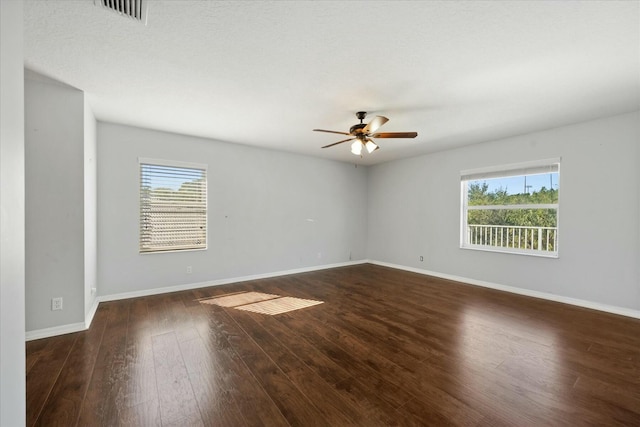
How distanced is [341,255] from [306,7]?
17.2 feet

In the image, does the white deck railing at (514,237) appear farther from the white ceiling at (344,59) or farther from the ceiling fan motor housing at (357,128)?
the ceiling fan motor housing at (357,128)

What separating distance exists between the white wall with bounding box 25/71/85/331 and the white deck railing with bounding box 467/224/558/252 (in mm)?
5866

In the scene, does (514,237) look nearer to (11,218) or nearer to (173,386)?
(173,386)

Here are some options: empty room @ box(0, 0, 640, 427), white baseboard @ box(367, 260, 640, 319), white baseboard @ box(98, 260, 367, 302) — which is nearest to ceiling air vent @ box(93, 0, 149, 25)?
empty room @ box(0, 0, 640, 427)

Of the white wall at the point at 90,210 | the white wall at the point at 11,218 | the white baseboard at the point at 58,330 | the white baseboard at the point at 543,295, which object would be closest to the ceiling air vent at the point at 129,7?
the white wall at the point at 11,218

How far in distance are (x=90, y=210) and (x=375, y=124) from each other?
3.59 m

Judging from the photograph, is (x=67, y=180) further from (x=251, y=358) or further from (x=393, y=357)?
(x=393, y=357)

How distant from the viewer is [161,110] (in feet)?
10.6

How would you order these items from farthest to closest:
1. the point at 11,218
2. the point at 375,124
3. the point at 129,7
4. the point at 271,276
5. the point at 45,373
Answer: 1. the point at 271,276
2. the point at 375,124
3. the point at 45,373
4. the point at 129,7
5. the point at 11,218

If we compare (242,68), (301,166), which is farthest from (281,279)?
(242,68)

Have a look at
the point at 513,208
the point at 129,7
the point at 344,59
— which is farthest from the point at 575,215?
the point at 129,7

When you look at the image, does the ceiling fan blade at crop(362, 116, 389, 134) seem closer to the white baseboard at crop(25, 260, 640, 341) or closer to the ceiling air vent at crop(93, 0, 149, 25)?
the ceiling air vent at crop(93, 0, 149, 25)

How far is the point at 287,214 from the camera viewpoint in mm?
5391

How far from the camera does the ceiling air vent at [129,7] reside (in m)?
1.60
